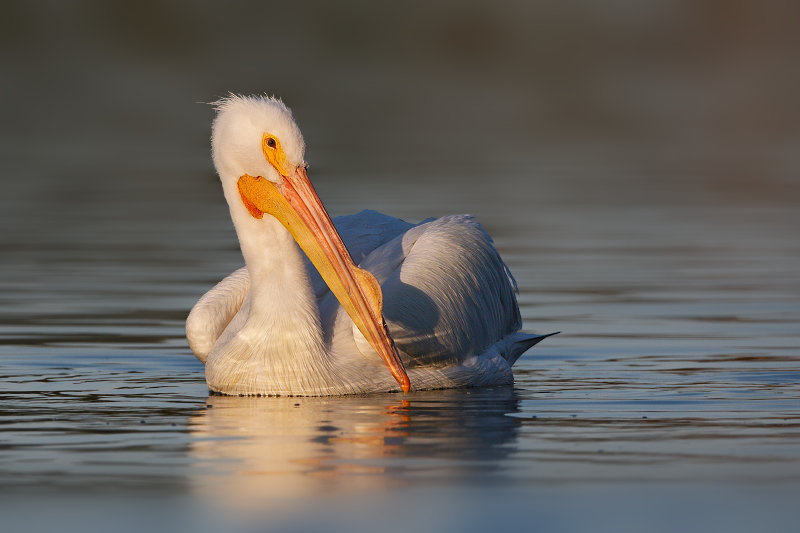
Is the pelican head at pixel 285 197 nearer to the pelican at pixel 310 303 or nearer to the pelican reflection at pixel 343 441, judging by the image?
the pelican at pixel 310 303

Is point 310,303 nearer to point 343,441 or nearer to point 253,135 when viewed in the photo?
point 253,135

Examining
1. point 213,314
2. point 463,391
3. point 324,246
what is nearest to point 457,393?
point 463,391

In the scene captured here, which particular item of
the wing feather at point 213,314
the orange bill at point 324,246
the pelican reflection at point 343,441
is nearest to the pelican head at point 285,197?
the orange bill at point 324,246

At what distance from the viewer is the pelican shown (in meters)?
7.82

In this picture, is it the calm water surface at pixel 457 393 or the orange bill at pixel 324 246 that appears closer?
the calm water surface at pixel 457 393

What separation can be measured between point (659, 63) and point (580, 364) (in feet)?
283

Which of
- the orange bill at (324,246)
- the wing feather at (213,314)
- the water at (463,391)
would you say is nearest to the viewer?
the water at (463,391)

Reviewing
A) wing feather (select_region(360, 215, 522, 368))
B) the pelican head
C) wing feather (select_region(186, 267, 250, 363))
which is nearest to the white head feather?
the pelican head

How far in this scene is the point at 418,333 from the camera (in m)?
8.05

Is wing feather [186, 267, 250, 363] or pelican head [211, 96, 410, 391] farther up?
pelican head [211, 96, 410, 391]

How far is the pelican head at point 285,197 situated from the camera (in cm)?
762

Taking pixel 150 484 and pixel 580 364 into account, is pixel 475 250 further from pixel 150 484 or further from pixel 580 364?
pixel 150 484

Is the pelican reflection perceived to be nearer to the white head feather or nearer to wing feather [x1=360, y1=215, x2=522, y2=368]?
wing feather [x1=360, y1=215, x2=522, y2=368]

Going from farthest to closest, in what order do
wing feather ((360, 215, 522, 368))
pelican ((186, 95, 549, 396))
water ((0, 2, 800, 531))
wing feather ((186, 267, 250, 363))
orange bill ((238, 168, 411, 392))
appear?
wing feather ((186, 267, 250, 363)), wing feather ((360, 215, 522, 368)), pelican ((186, 95, 549, 396)), orange bill ((238, 168, 411, 392)), water ((0, 2, 800, 531))
